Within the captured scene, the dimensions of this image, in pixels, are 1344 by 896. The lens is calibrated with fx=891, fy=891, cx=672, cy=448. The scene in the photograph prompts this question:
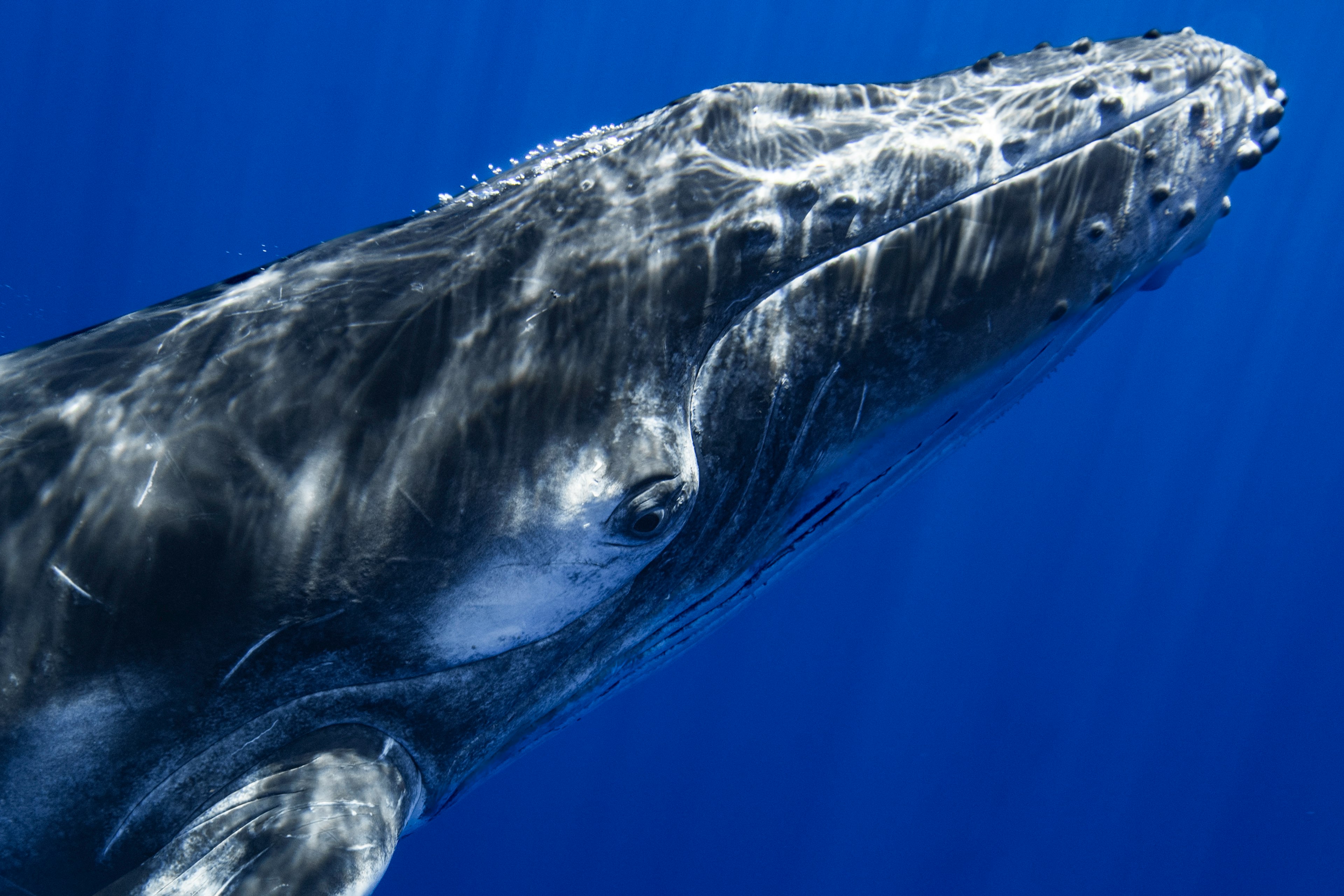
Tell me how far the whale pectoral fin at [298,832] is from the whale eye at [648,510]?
1.25m

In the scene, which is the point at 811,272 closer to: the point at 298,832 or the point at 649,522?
the point at 649,522

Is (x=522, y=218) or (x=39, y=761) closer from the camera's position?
(x=39, y=761)

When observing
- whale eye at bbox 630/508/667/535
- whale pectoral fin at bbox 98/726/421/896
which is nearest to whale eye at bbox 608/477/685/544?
whale eye at bbox 630/508/667/535

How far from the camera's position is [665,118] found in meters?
4.09

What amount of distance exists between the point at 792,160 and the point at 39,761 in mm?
3623

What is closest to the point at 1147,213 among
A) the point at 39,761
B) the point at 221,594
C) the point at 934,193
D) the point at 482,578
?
the point at 934,193

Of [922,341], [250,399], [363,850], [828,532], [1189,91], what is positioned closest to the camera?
[363,850]

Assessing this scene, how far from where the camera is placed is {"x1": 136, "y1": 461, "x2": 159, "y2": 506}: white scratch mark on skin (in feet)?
10.3

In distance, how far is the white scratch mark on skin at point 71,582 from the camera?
3012 mm

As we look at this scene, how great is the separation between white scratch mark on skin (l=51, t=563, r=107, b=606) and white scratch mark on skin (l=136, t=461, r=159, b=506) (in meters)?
0.31

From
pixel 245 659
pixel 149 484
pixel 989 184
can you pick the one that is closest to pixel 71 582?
pixel 149 484

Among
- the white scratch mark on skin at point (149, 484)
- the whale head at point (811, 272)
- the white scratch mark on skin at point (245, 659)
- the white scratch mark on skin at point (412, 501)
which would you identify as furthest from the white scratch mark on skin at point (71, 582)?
the whale head at point (811, 272)

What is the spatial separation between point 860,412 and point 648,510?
3.51 feet

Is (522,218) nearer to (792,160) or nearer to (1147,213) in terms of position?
(792,160)
